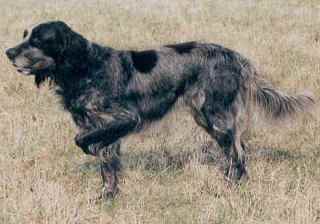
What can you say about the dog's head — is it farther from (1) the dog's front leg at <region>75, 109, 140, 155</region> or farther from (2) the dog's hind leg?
(2) the dog's hind leg

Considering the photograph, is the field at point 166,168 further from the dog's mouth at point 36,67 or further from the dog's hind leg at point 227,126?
the dog's mouth at point 36,67

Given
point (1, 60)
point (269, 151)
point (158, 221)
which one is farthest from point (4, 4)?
point (158, 221)

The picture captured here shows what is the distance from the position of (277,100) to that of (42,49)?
2.32 metres

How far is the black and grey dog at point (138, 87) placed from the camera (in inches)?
205

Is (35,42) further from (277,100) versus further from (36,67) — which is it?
(277,100)

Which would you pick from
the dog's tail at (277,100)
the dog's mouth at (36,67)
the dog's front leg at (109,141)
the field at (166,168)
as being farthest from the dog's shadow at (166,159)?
the dog's mouth at (36,67)

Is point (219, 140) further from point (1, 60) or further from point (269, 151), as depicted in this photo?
point (1, 60)

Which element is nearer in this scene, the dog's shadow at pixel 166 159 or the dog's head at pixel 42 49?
the dog's head at pixel 42 49

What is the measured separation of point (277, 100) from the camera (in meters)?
5.93

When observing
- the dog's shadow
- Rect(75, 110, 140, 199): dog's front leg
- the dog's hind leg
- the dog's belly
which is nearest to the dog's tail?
the dog's hind leg

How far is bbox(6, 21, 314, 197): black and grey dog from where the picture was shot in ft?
17.1

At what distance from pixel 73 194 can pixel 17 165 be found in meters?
0.85

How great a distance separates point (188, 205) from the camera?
507 centimetres

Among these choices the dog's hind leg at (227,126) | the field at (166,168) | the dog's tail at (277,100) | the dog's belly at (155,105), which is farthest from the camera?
the dog's tail at (277,100)
